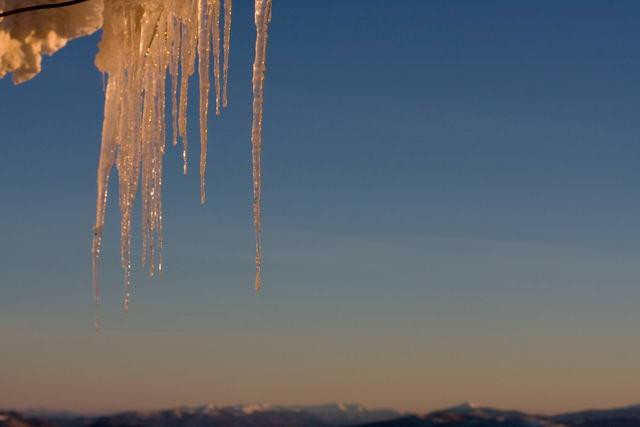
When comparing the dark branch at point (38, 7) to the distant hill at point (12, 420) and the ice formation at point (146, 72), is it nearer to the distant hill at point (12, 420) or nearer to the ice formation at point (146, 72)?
the ice formation at point (146, 72)

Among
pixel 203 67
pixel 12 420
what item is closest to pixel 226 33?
pixel 203 67

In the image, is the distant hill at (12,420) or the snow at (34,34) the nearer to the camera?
the snow at (34,34)

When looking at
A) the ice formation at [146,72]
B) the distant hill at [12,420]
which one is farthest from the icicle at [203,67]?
the distant hill at [12,420]

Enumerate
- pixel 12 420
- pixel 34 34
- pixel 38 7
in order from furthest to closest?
1. pixel 12 420
2. pixel 34 34
3. pixel 38 7

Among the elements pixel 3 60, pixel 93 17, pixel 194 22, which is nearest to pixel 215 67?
pixel 194 22

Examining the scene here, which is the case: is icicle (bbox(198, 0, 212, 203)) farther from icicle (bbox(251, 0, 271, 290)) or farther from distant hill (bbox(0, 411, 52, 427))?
distant hill (bbox(0, 411, 52, 427))

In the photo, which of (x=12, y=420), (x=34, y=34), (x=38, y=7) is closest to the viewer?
(x=38, y=7)

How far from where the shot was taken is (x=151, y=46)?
242 inches

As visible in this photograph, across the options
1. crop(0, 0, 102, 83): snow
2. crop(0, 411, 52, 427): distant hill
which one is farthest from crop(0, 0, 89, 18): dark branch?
crop(0, 411, 52, 427): distant hill

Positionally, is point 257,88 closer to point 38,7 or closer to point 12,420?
point 38,7

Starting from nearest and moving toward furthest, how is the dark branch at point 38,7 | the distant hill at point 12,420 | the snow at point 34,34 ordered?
1. the dark branch at point 38,7
2. the snow at point 34,34
3. the distant hill at point 12,420

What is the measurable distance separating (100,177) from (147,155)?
12.0 inches

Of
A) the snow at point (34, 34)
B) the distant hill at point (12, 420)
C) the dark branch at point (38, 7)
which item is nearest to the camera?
the dark branch at point (38, 7)

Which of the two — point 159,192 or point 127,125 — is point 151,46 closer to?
point 127,125
